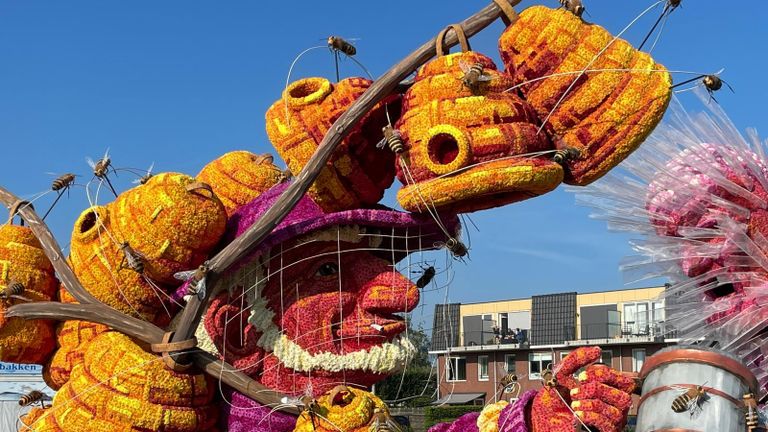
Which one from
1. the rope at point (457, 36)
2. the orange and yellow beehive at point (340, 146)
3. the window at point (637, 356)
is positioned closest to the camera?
the rope at point (457, 36)

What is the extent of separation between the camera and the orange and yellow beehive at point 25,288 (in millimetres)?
4320

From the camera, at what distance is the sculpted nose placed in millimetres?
3736

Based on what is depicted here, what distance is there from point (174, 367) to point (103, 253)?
2.27 feet

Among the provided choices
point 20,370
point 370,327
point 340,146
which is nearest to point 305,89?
point 340,146

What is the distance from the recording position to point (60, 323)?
4.40 meters

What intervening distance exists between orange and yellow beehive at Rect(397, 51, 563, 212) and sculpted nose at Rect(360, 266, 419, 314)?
0.43 metres

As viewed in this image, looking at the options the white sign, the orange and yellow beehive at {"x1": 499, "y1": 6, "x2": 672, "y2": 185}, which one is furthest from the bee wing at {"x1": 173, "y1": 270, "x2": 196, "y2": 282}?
the white sign

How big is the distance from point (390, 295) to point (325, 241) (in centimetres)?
37

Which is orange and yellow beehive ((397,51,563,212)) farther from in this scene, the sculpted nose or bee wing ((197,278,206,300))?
bee wing ((197,278,206,300))

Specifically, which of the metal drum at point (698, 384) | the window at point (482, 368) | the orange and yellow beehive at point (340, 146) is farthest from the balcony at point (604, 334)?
the metal drum at point (698, 384)

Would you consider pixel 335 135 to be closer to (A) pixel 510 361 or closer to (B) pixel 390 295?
(B) pixel 390 295

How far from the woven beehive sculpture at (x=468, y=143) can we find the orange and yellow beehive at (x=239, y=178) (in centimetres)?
110

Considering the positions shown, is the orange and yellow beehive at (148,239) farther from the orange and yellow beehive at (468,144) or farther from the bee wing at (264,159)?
the orange and yellow beehive at (468,144)

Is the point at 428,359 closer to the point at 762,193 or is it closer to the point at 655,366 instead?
the point at 655,366
